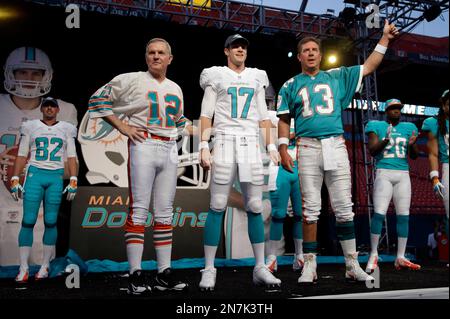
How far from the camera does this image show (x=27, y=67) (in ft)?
17.7

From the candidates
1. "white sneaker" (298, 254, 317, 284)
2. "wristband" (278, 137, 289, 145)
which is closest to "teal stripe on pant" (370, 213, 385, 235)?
"white sneaker" (298, 254, 317, 284)

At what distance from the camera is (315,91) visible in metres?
3.17

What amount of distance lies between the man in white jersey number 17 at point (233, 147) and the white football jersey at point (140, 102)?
244 millimetres

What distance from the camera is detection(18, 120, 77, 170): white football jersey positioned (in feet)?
13.8

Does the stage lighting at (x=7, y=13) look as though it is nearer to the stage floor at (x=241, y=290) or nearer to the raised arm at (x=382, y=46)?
the stage floor at (x=241, y=290)

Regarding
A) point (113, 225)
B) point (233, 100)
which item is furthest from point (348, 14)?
point (113, 225)

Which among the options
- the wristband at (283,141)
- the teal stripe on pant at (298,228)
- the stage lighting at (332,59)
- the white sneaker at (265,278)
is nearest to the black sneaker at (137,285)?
the white sneaker at (265,278)

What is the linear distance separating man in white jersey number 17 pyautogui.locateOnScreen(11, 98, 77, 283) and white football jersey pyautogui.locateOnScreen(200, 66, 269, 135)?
1.94m

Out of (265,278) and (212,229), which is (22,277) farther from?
(265,278)

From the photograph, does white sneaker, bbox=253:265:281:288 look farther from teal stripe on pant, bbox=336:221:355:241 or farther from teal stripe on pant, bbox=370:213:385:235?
teal stripe on pant, bbox=370:213:385:235

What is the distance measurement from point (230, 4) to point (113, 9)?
177 centimetres

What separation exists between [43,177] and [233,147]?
7.09 feet

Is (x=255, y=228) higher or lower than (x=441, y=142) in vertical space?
lower
